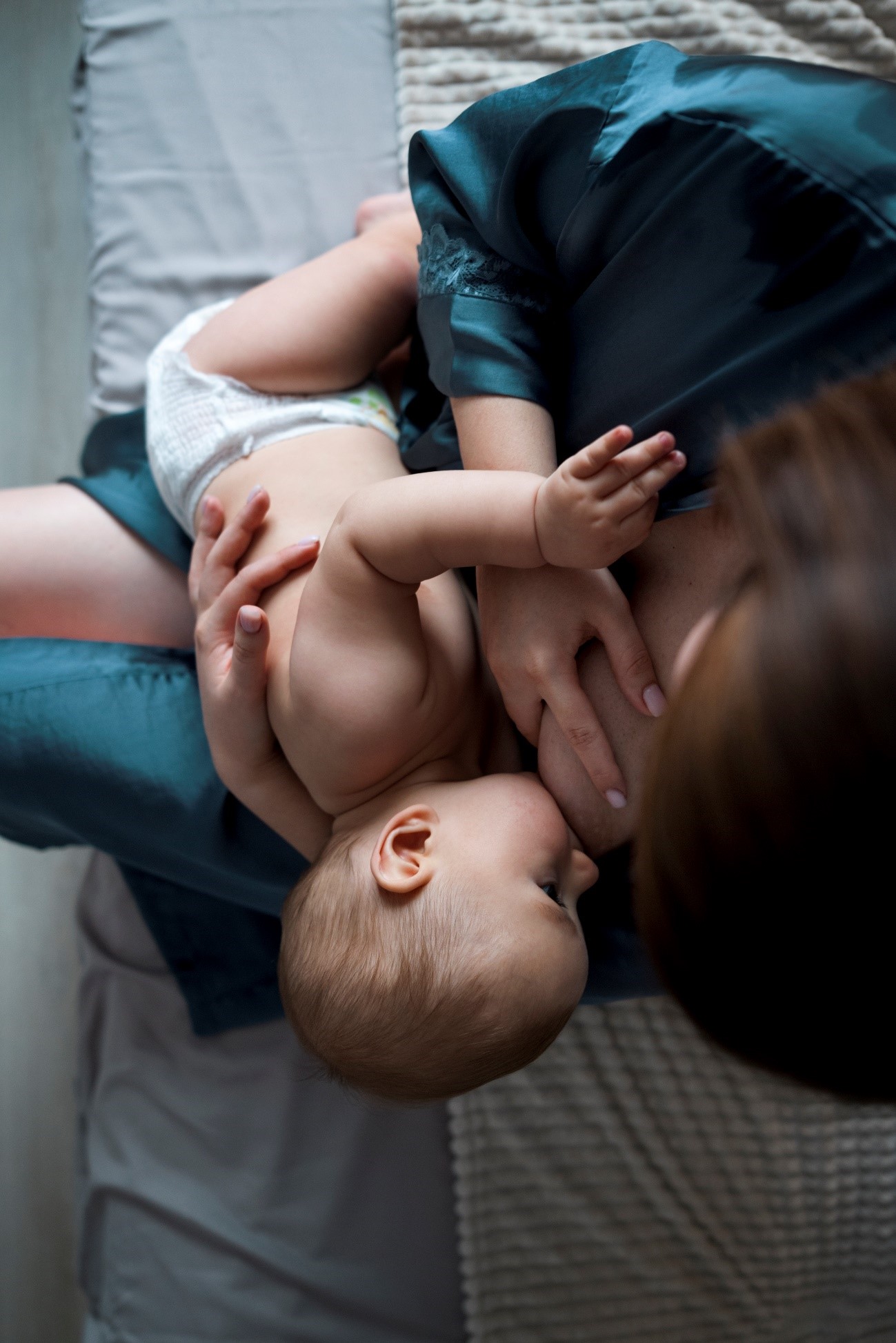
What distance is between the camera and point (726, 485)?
0.49 meters

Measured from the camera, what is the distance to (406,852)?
28.6 inches

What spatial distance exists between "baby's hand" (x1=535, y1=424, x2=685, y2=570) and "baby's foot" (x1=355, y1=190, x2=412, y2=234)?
0.58 m

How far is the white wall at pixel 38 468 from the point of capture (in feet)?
4.59

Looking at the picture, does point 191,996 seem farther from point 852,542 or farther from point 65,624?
point 852,542

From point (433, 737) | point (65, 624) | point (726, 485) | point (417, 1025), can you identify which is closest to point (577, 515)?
point (726, 485)

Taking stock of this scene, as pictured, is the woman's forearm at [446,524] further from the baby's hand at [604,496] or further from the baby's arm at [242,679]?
the baby's arm at [242,679]

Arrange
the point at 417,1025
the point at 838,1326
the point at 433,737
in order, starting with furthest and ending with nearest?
the point at 838,1326, the point at 433,737, the point at 417,1025

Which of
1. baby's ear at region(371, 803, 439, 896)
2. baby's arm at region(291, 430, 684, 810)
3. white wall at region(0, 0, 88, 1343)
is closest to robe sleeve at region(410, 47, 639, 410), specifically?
baby's arm at region(291, 430, 684, 810)

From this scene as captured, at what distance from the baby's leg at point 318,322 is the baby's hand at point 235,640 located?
0.56ft

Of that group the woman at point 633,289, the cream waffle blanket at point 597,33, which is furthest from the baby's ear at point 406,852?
the cream waffle blanket at point 597,33

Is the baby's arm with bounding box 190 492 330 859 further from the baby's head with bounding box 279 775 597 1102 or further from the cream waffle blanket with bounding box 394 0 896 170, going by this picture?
the cream waffle blanket with bounding box 394 0 896 170

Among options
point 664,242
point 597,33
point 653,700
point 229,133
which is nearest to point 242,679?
point 653,700

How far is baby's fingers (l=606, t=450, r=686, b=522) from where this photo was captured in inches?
25.0

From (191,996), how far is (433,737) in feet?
1.90
